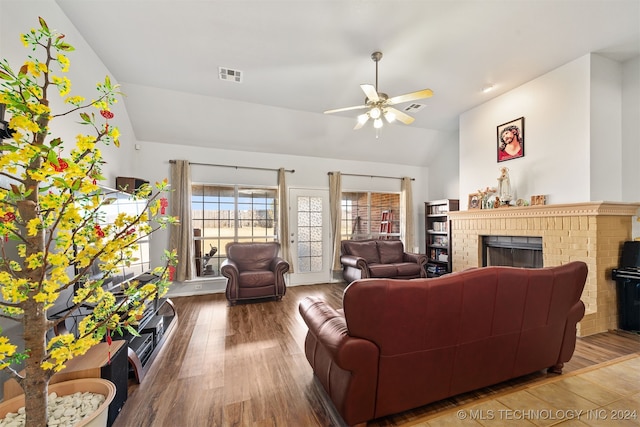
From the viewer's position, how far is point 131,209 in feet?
9.49

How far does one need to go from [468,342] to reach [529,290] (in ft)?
1.87

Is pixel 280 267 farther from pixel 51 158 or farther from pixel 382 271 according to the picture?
pixel 51 158

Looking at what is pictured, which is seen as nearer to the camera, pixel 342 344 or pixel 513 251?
pixel 342 344

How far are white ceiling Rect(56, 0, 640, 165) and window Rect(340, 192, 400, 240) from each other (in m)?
2.12

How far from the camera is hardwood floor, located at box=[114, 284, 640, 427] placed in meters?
1.67

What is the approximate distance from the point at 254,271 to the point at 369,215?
3076mm

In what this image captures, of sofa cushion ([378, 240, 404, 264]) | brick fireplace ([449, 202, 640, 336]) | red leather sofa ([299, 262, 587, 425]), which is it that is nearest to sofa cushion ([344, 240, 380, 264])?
sofa cushion ([378, 240, 404, 264])

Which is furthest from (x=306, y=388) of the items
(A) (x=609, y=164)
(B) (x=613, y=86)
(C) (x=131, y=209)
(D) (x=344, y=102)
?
(B) (x=613, y=86)

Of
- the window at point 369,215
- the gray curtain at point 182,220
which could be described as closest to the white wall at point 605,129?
the window at point 369,215

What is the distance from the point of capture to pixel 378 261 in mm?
5301

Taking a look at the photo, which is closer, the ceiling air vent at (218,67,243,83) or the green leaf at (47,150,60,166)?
the green leaf at (47,150,60,166)

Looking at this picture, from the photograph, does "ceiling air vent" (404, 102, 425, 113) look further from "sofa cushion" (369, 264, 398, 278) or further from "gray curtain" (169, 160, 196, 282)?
"gray curtain" (169, 160, 196, 282)

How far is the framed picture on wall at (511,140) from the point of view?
383 centimetres

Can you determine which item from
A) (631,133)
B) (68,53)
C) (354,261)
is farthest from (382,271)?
(68,53)
